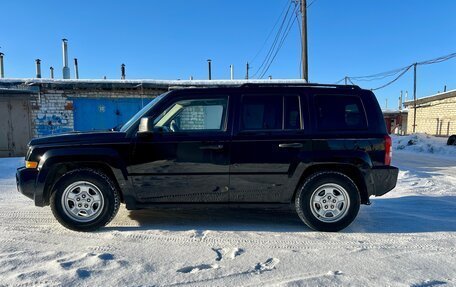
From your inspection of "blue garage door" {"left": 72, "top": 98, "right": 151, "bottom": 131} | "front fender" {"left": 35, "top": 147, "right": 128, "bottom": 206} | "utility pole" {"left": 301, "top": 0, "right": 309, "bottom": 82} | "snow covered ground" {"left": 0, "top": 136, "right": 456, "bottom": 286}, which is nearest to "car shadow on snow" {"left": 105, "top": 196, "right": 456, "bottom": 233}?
"snow covered ground" {"left": 0, "top": 136, "right": 456, "bottom": 286}

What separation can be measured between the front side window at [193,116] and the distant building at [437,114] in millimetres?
29725

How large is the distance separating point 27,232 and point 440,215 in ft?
19.1

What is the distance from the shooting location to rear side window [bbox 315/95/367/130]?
4184mm

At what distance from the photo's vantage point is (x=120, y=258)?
10.8 feet

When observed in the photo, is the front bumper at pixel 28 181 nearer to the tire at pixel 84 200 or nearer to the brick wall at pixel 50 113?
the tire at pixel 84 200

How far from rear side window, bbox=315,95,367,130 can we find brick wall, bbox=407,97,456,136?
28.7 metres

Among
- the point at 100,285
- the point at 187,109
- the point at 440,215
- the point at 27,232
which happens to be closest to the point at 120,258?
the point at 100,285

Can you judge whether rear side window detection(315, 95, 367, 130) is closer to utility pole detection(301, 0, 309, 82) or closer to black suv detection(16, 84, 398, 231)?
black suv detection(16, 84, 398, 231)

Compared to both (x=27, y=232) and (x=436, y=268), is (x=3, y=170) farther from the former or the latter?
(x=436, y=268)

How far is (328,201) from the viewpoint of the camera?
4.19m

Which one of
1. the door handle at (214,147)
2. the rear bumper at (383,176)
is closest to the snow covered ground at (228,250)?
the rear bumper at (383,176)

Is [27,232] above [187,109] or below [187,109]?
below

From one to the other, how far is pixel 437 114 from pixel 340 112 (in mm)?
31288

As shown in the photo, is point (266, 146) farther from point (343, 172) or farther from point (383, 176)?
point (383, 176)
